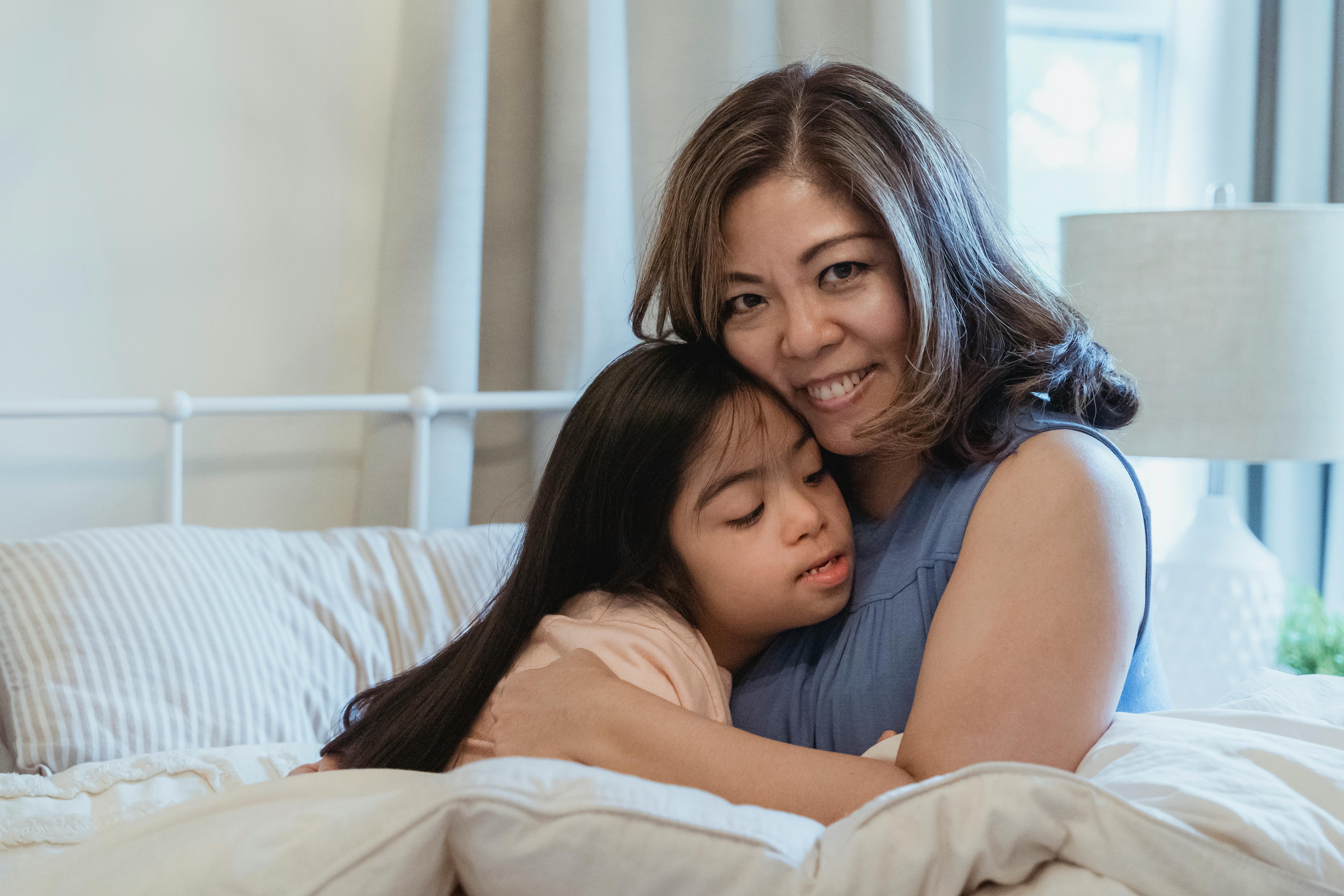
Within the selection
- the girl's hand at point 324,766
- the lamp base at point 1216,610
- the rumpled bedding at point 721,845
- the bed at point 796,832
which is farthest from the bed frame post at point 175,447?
the lamp base at point 1216,610

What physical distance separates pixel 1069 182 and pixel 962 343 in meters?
1.49

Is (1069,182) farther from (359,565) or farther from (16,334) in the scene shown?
(16,334)

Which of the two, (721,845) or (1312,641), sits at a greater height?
(721,845)

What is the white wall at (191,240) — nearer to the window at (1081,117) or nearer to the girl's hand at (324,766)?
the girl's hand at (324,766)

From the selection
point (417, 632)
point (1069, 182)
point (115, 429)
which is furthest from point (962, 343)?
point (1069, 182)

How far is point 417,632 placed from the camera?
4.54 feet

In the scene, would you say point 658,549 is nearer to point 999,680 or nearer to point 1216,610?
point 999,680

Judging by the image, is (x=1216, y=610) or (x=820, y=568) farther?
(x=1216, y=610)

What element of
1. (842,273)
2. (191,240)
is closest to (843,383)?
(842,273)

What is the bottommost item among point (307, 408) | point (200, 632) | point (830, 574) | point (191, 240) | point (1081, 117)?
point (200, 632)

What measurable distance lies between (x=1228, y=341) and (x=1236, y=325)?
0.03 meters

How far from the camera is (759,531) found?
3.37 ft

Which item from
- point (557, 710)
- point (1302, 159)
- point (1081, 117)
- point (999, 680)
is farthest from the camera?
point (1081, 117)

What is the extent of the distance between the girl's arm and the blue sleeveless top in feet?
0.23
